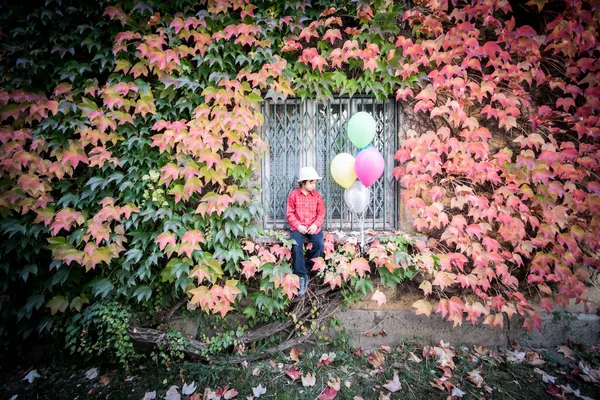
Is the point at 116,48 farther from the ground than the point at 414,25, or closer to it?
closer to it

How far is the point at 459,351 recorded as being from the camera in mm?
3273

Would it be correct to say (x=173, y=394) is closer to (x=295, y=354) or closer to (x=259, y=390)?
(x=259, y=390)

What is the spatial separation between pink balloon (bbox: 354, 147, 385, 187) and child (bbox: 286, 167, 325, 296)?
46 cm

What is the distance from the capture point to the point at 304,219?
3.20 m

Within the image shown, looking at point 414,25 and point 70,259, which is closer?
point 70,259

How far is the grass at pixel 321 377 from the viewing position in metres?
2.72

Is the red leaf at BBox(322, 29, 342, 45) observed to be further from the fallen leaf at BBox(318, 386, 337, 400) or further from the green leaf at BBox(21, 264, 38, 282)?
the green leaf at BBox(21, 264, 38, 282)

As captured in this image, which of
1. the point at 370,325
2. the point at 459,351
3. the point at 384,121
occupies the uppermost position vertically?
the point at 384,121

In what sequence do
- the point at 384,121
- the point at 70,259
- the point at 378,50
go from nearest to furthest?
the point at 70,259
the point at 378,50
the point at 384,121

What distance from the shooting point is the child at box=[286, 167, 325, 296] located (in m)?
3.12

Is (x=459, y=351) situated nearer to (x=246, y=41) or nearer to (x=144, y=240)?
(x=144, y=240)

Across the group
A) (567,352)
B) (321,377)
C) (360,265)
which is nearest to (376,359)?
(321,377)

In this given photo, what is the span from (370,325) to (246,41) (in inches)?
142

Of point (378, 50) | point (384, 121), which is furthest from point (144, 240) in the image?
point (378, 50)
